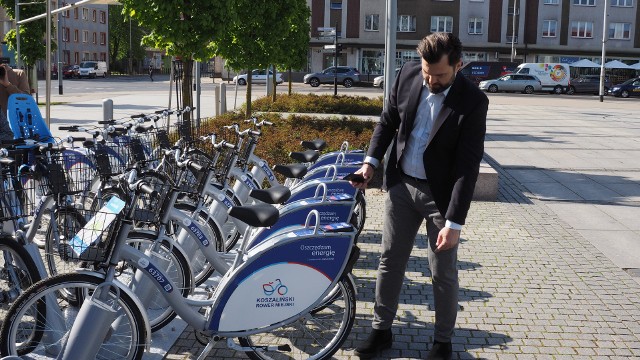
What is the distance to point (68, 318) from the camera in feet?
13.3

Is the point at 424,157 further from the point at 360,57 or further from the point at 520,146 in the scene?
the point at 360,57

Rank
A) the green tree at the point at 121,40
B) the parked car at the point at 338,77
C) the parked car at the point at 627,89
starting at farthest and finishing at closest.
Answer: the green tree at the point at 121,40 → the parked car at the point at 338,77 → the parked car at the point at 627,89

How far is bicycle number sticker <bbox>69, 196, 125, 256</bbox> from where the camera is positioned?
3654 mm

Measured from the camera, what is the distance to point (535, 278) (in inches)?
256

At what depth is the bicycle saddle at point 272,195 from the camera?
15.2ft

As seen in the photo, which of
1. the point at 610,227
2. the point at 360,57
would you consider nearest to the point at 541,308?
the point at 610,227

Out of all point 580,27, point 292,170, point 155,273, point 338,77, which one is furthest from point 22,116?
point 580,27

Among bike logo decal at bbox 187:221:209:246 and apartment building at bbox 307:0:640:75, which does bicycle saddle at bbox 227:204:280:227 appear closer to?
bike logo decal at bbox 187:221:209:246

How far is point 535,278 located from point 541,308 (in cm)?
84

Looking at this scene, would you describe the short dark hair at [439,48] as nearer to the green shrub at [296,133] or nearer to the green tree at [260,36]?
the green shrub at [296,133]

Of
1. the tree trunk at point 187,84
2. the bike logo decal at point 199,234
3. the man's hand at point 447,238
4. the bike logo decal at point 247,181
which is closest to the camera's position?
the man's hand at point 447,238

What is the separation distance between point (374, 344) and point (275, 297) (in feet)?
2.74

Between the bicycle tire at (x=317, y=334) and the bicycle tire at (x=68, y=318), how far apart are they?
2.26ft

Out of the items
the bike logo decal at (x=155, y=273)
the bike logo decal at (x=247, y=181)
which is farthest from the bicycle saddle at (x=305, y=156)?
the bike logo decal at (x=155, y=273)
